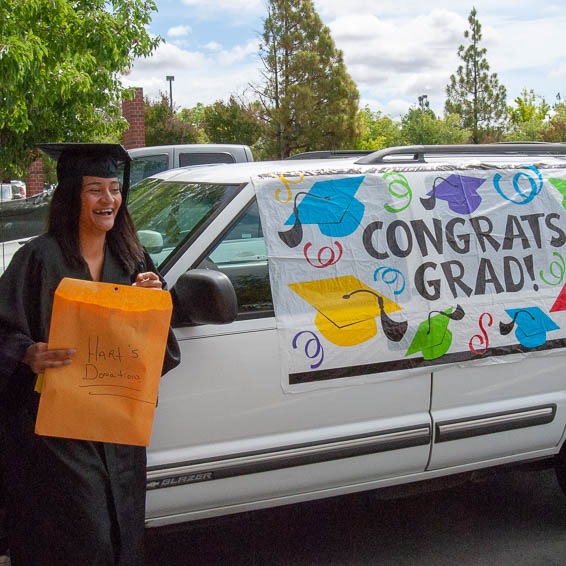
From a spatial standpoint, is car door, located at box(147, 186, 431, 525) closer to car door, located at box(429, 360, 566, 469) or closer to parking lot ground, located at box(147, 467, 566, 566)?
car door, located at box(429, 360, 566, 469)

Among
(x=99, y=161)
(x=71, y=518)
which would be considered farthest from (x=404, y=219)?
(x=71, y=518)

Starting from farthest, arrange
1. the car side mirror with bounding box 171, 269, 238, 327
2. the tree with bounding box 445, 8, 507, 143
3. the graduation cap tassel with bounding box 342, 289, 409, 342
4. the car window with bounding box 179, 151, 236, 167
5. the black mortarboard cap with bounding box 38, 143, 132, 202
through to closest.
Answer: the tree with bounding box 445, 8, 507, 143 < the car window with bounding box 179, 151, 236, 167 < the graduation cap tassel with bounding box 342, 289, 409, 342 < the car side mirror with bounding box 171, 269, 238, 327 < the black mortarboard cap with bounding box 38, 143, 132, 202

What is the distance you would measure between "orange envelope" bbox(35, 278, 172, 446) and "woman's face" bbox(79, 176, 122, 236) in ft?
0.76

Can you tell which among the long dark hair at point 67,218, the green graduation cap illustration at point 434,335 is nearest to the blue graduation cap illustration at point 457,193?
the green graduation cap illustration at point 434,335

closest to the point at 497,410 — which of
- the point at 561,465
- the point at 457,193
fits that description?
the point at 561,465

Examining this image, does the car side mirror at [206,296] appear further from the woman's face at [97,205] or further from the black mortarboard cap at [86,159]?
the black mortarboard cap at [86,159]

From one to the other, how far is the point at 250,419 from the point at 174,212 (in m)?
1.00

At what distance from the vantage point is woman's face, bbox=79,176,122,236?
8.77 feet

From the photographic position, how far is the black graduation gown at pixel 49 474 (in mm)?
2600

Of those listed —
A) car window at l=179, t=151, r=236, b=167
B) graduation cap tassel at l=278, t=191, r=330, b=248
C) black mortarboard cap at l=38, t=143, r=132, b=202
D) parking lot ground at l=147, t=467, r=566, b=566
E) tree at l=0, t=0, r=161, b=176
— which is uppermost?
tree at l=0, t=0, r=161, b=176

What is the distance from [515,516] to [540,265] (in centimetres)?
144

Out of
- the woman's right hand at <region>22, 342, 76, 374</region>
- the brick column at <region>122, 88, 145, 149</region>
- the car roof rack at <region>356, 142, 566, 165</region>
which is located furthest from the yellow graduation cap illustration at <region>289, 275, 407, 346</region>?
the brick column at <region>122, 88, 145, 149</region>

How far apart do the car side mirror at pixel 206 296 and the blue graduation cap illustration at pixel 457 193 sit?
114 cm

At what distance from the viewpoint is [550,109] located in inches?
2486
